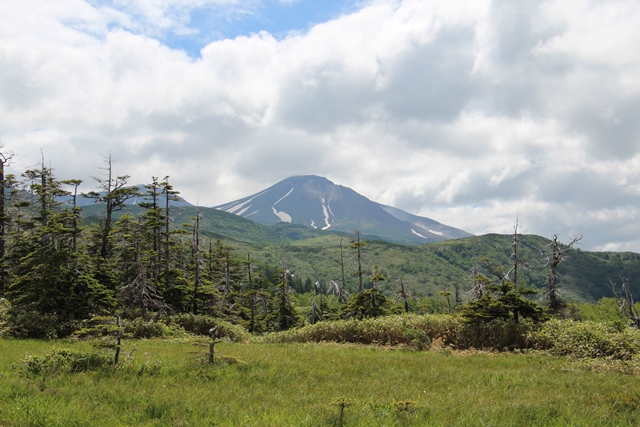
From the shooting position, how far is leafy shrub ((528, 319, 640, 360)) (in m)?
14.4

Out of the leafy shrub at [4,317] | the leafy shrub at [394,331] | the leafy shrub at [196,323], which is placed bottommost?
the leafy shrub at [196,323]

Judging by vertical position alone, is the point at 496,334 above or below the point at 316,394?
below

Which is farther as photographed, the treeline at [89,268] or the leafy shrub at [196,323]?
the leafy shrub at [196,323]

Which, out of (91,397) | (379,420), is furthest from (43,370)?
(379,420)

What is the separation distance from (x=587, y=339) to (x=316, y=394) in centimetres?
1205

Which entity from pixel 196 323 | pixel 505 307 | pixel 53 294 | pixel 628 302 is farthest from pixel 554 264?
pixel 53 294

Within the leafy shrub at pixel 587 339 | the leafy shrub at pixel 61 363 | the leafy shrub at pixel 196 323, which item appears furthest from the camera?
the leafy shrub at pixel 196 323

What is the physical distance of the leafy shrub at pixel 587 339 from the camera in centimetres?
1443

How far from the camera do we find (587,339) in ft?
50.2

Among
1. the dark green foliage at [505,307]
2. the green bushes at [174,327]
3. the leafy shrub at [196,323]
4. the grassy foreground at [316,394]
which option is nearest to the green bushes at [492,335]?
the dark green foliage at [505,307]

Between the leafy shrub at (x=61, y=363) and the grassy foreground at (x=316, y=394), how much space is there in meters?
0.22

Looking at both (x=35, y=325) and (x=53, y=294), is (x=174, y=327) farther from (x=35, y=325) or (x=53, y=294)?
(x=35, y=325)

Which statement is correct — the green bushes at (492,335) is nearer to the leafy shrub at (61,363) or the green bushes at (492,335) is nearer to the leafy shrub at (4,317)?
the leafy shrub at (61,363)

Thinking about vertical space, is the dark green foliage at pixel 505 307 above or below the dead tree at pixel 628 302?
above
